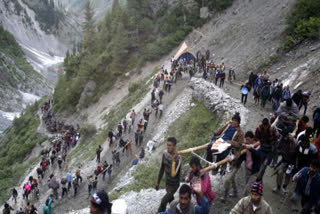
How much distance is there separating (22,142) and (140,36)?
24.4m

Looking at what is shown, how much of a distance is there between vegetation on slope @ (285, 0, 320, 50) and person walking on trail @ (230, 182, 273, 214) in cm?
2211

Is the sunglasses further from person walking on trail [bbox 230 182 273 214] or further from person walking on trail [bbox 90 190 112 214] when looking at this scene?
person walking on trail [bbox 230 182 273 214]

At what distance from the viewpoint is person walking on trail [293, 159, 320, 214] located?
6.36 meters

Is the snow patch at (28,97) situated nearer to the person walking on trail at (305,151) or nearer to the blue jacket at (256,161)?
the blue jacket at (256,161)

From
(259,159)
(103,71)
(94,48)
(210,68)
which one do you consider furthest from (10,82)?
(259,159)

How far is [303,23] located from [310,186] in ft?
72.5

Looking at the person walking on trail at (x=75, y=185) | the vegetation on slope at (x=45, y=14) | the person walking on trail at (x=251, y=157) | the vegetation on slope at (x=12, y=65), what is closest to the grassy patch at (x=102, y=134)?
the person walking on trail at (x=75, y=185)

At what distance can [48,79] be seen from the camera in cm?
11206

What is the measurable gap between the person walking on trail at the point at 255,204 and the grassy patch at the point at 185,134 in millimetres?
6861

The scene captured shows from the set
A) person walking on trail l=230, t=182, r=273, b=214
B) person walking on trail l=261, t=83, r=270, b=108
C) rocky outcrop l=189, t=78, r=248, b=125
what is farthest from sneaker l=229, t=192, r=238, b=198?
person walking on trail l=261, t=83, r=270, b=108

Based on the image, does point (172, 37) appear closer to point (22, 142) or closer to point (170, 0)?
point (170, 0)

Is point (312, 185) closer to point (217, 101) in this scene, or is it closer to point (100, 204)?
point (100, 204)

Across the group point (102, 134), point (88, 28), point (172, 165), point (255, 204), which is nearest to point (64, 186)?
point (102, 134)

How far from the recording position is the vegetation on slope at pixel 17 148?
33.3 meters
